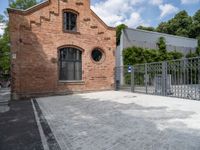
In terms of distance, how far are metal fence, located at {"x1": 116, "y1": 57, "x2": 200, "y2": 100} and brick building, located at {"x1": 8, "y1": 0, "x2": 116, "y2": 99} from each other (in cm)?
142

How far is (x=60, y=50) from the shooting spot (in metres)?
14.0

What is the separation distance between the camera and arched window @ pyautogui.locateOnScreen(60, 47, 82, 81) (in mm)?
14125

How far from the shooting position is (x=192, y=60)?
400 inches

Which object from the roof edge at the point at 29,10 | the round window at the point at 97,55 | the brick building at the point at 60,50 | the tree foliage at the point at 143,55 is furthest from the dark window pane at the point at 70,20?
the tree foliage at the point at 143,55

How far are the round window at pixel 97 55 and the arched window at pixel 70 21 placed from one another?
87.1 inches

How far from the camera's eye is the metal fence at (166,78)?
413 inches

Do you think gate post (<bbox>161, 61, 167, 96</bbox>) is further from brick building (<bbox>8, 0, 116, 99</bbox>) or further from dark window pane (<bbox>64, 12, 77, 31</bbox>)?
dark window pane (<bbox>64, 12, 77, 31</bbox>)

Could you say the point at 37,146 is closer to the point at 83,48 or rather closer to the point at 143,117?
the point at 143,117

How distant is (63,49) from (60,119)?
27.5 ft

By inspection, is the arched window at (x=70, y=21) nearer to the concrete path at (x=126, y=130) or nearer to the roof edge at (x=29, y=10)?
the roof edge at (x=29, y=10)

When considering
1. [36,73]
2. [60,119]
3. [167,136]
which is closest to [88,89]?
[36,73]

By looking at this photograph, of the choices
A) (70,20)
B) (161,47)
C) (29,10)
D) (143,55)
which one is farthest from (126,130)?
(161,47)

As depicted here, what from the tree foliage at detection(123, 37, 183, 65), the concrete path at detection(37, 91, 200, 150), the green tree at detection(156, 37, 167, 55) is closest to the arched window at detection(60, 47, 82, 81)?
the tree foliage at detection(123, 37, 183, 65)

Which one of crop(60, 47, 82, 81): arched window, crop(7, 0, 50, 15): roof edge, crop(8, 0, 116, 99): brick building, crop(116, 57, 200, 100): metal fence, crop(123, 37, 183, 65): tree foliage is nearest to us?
crop(116, 57, 200, 100): metal fence
